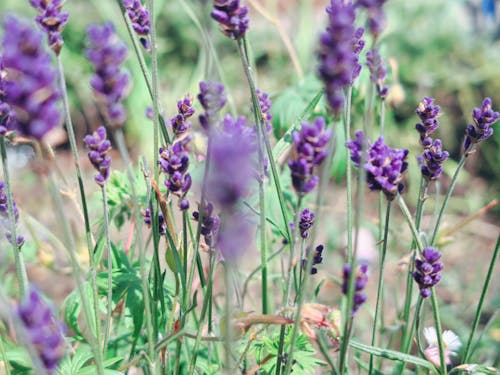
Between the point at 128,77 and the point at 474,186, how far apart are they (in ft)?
11.4

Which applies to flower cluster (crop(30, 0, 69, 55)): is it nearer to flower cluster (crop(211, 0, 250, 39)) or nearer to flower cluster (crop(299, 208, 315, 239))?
flower cluster (crop(211, 0, 250, 39))

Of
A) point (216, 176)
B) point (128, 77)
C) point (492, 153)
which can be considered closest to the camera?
point (216, 176)

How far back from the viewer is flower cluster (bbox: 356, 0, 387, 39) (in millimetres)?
891

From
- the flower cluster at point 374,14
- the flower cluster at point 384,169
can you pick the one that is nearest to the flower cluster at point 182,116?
the flower cluster at point 384,169

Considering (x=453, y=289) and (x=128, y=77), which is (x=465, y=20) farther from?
(x=128, y=77)

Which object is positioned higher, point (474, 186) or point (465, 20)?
point (465, 20)

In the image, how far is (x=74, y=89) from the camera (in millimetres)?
4500

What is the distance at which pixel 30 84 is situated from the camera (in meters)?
0.80

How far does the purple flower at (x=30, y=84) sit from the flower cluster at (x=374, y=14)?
17.0 inches

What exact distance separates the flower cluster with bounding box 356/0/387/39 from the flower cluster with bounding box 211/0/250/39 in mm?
230

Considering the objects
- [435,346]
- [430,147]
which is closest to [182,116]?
[430,147]

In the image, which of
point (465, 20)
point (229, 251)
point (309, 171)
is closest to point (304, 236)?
point (309, 171)

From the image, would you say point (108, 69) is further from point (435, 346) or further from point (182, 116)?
point (435, 346)

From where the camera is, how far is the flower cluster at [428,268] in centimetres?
121
